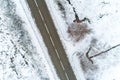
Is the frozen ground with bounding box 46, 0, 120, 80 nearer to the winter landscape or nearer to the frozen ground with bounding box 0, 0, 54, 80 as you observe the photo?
the winter landscape

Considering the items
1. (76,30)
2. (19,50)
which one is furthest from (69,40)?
(19,50)

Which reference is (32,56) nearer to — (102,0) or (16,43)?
(16,43)

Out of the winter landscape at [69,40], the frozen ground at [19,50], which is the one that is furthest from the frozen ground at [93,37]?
the frozen ground at [19,50]

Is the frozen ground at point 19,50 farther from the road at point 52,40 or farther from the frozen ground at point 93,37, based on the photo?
the frozen ground at point 93,37

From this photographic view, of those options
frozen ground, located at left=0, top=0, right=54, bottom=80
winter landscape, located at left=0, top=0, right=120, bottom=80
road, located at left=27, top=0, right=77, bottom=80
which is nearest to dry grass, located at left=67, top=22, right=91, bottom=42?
winter landscape, located at left=0, top=0, right=120, bottom=80

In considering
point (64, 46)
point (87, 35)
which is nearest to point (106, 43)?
point (87, 35)

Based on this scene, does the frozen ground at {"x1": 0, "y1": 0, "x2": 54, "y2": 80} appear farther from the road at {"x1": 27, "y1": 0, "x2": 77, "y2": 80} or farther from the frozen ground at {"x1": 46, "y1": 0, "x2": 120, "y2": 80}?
the frozen ground at {"x1": 46, "y1": 0, "x2": 120, "y2": 80}
